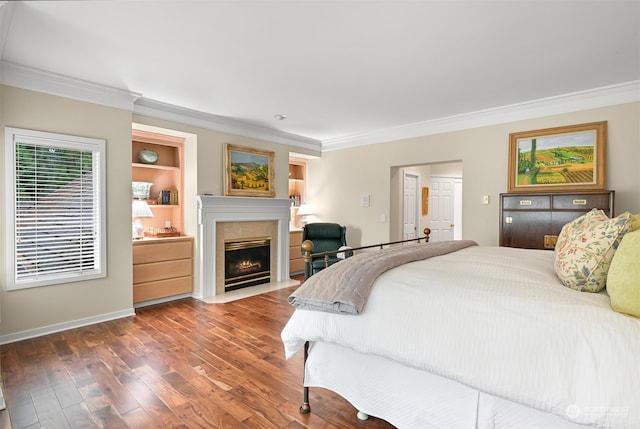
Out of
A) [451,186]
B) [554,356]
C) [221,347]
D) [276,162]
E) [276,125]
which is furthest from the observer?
[451,186]

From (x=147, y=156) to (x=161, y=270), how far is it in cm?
157

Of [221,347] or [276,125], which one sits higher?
[276,125]

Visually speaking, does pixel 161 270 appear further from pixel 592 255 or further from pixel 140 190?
pixel 592 255

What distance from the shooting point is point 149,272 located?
13.7 ft

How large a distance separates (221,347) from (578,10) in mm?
3722

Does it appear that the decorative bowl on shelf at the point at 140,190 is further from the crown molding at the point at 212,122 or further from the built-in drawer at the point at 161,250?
the crown molding at the point at 212,122

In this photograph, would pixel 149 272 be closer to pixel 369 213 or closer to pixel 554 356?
pixel 369 213

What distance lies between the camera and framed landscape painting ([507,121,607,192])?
3529 mm

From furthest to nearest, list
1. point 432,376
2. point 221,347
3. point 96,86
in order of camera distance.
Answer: point 96,86
point 221,347
point 432,376

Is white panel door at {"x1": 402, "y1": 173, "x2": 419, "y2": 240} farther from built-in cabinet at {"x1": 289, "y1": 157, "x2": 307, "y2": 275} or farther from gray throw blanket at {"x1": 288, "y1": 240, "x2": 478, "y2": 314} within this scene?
gray throw blanket at {"x1": 288, "y1": 240, "x2": 478, "y2": 314}

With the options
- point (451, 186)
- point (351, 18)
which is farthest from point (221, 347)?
point (451, 186)

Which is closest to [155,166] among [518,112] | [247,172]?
[247,172]

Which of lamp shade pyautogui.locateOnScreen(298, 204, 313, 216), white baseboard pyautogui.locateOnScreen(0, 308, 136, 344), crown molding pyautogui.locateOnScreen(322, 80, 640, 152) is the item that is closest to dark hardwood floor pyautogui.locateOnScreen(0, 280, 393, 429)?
white baseboard pyautogui.locateOnScreen(0, 308, 136, 344)

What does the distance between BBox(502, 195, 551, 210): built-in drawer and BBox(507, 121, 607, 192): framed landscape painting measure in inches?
14.2
